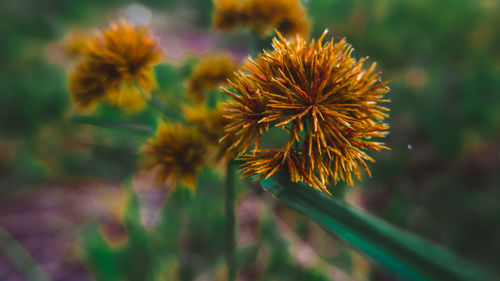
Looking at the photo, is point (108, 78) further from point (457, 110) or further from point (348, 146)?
point (457, 110)

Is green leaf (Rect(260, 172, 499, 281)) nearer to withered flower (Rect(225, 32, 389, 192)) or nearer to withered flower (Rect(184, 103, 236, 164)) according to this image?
withered flower (Rect(225, 32, 389, 192))

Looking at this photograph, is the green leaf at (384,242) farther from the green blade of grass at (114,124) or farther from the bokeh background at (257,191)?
the bokeh background at (257,191)

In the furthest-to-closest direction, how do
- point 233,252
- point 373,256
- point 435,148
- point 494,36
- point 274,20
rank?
point 494,36
point 435,148
point 274,20
point 233,252
point 373,256

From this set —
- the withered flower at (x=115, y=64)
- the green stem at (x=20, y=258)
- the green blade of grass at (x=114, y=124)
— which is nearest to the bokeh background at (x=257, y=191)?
the green stem at (x=20, y=258)

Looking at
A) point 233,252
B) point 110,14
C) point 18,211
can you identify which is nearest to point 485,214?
point 233,252

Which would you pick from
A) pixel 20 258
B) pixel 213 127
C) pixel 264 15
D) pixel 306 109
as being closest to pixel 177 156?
pixel 213 127

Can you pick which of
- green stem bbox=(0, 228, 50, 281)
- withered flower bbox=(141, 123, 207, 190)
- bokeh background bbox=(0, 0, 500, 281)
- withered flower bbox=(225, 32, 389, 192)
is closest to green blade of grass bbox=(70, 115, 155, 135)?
withered flower bbox=(141, 123, 207, 190)

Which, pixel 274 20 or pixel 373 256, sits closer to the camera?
pixel 373 256
